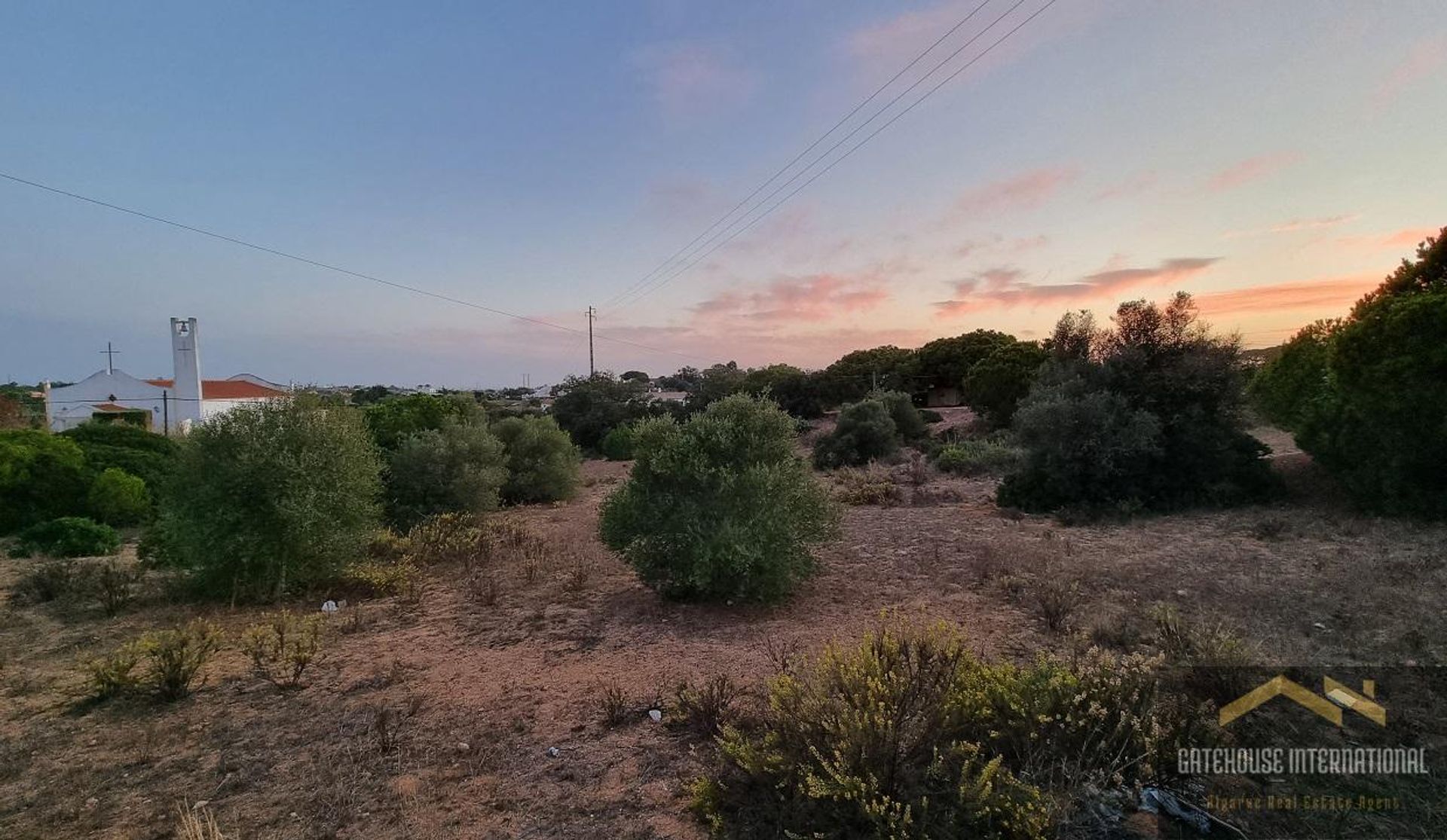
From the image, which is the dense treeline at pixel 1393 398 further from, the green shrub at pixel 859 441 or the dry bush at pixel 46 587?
the dry bush at pixel 46 587

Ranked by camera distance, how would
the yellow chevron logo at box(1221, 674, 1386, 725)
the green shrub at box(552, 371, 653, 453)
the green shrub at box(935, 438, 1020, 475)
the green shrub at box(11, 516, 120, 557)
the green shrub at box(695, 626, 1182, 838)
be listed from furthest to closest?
the green shrub at box(552, 371, 653, 453) < the green shrub at box(935, 438, 1020, 475) < the green shrub at box(11, 516, 120, 557) < the yellow chevron logo at box(1221, 674, 1386, 725) < the green shrub at box(695, 626, 1182, 838)

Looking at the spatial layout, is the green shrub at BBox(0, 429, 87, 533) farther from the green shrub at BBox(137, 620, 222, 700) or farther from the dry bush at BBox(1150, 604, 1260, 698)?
the dry bush at BBox(1150, 604, 1260, 698)

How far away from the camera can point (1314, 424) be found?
10711 millimetres

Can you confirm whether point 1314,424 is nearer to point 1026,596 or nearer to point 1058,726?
point 1026,596

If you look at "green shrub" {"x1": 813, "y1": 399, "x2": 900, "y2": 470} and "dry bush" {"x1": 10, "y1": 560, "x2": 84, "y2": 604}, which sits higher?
"green shrub" {"x1": 813, "y1": 399, "x2": 900, "y2": 470}

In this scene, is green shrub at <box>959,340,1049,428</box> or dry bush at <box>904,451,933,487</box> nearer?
dry bush at <box>904,451,933,487</box>

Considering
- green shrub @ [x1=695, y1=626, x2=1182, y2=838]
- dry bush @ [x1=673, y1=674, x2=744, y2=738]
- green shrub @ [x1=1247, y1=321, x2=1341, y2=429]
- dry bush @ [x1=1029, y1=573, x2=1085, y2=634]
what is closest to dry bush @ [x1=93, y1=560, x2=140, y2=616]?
dry bush @ [x1=673, y1=674, x2=744, y2=738]

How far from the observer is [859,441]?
20.7 meters

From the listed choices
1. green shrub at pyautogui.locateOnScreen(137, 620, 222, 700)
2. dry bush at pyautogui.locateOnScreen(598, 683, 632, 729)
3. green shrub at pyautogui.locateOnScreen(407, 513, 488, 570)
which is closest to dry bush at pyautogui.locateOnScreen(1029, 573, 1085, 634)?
dry bush at pyautogui.locateOnScreen(598, 683, 632, 729)

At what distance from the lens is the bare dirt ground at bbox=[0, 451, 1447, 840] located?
3227 millimetres

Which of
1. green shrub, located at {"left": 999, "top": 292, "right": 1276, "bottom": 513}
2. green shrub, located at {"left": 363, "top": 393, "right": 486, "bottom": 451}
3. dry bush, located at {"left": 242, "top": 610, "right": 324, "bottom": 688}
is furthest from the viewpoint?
green shrub, located at {"left": 363, "top": 393, "right": 486, "bottom": 451}

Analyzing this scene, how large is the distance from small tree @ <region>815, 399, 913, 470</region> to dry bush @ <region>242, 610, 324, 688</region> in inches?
627

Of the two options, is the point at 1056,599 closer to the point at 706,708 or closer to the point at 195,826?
the point at 706,708

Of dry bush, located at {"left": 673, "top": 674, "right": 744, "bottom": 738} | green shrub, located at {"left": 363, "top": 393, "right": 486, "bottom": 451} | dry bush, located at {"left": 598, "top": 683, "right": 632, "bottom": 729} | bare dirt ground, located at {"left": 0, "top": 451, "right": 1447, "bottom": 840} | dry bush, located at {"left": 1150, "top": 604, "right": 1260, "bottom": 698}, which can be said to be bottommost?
bare dirt ground, located at {"left": 0, "top": 451, "right": 1447, "bottom": 840}
